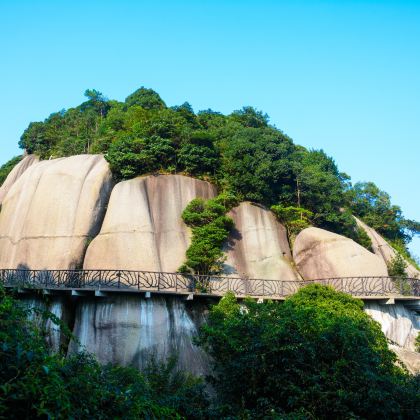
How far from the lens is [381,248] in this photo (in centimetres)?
3256

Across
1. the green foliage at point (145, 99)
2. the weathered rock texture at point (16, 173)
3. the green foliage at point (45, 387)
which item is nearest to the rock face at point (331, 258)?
the green foliage at point (45, 387)

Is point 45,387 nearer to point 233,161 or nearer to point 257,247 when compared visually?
point 257,247

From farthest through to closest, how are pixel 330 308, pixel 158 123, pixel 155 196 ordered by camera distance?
pixel 158 123, pixel 155 196, pixel 330 308

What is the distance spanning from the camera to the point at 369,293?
23109 millimetres

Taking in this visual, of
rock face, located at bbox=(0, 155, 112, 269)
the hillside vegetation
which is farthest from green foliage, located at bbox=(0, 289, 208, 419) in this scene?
the hillside vegetation

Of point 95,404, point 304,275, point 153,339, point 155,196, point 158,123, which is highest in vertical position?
point 158,123

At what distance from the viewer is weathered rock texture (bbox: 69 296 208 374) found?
20.3m

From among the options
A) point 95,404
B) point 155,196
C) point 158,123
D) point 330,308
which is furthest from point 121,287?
point 95,404

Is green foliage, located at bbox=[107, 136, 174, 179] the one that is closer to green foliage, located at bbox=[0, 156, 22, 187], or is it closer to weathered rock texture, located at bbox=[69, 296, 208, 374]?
weathered rock texture, located at bbox=[69, 296, 208, 374]

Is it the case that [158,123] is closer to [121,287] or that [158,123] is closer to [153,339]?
[121,287]

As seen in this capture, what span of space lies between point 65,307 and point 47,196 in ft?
25.9

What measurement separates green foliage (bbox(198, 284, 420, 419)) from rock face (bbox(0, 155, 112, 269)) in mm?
12115

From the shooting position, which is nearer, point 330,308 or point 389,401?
point 389,401

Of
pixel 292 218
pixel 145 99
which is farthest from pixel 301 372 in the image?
pixel 145 99
